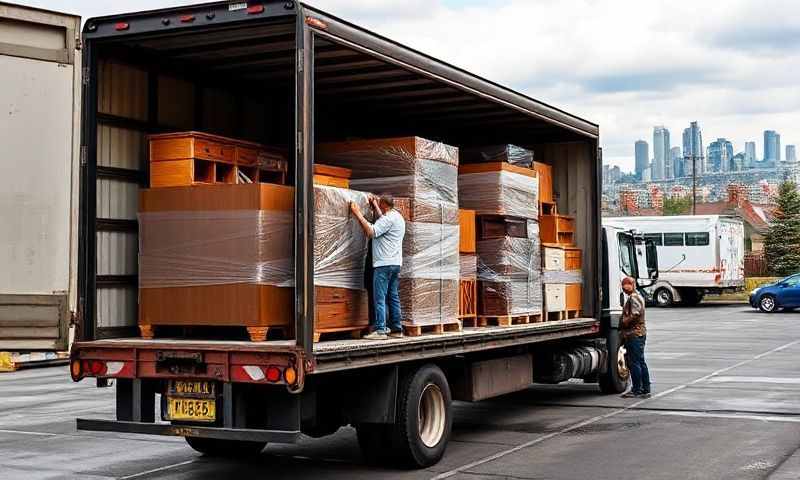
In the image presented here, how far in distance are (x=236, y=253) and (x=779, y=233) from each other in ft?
191

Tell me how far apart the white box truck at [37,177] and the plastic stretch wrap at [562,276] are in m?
5.63

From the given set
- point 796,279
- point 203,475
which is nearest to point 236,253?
point 203,475

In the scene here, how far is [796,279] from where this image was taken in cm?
3703

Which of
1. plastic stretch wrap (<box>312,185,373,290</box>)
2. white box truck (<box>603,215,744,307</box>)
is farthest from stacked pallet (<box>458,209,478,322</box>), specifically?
white box truck (<box>603,215,744,307</box>)

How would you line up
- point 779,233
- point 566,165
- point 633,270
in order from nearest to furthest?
point 566,165 < point 633,270 < point 779,233

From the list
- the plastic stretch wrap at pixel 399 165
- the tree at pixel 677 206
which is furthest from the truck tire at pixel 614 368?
the tree at pixel 677 206

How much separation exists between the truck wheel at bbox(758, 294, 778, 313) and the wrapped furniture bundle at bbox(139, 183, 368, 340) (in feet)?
103

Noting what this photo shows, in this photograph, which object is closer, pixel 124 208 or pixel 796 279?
pixel 124 208

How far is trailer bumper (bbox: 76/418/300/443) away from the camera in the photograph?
7.61 meters

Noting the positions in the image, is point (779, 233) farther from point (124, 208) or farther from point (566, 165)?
point (124, 208)

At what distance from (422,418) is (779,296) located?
30.5 m

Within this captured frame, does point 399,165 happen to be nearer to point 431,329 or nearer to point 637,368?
point 431,329

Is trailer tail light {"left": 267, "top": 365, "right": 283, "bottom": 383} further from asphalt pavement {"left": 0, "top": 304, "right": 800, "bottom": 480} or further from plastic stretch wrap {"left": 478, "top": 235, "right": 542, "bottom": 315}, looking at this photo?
plastic stretch wrap {"left": 478, "top": 235, "right": 542, "bottom": 315}

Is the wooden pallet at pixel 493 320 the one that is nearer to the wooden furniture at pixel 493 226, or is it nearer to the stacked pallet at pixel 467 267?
the stacked pallet at pixel 467 267
